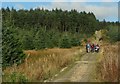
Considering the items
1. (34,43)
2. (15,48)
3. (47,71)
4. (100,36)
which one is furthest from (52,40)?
(47,71)

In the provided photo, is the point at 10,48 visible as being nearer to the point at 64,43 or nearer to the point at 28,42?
the point at 28,42

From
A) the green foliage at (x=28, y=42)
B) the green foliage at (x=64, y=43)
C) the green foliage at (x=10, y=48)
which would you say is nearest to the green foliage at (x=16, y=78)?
the green foliage at (x=10, y=48)

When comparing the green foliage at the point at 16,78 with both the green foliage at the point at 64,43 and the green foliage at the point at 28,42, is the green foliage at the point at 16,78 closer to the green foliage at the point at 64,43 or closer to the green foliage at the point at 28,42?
the green foliage at the point at 28,42

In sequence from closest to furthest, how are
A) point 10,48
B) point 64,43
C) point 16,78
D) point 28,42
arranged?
1. point 16,78
2. point 10,48
3. point 28,42
4. point 64,43

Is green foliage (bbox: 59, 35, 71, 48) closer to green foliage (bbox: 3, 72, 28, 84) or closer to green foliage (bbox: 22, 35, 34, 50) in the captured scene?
green foliage (bbox: 22, 35, 34, 50)

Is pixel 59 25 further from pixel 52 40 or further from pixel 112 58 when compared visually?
pixel 112 58

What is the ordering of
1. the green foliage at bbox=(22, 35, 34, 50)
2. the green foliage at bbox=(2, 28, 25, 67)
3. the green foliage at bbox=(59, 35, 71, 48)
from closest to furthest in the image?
1. the green foliage at bbox=(2, 28, 25, 67)
2. the green foliage at bbox=(22, 35, 34, 50)
3. the green foliage at bbox=(59, 35, 71, 48)

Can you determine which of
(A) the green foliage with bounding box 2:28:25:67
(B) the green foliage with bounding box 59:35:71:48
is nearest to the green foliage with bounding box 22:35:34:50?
(B) the green foliage with bounding box 59:35:71:48

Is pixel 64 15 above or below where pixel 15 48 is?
above

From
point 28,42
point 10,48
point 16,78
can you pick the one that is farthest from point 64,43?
point 16,78

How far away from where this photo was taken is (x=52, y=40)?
62281 mm

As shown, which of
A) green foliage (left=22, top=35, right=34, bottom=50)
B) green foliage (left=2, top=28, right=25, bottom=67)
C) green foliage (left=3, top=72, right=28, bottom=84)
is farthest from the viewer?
green foliage (left=22, top=35, right=34, bottom=50)

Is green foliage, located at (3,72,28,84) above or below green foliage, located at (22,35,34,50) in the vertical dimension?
below

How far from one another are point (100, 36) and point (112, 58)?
7680 centimetres
